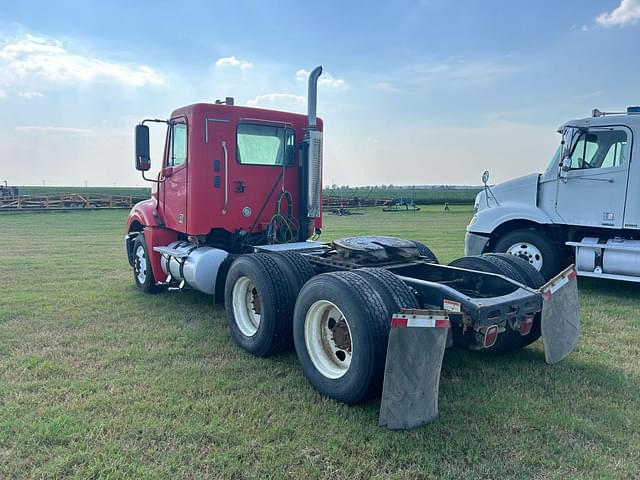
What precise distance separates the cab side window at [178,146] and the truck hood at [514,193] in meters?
5.29

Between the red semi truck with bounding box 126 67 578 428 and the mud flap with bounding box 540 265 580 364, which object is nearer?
the red semi truck with bounding box 126 67 578 428

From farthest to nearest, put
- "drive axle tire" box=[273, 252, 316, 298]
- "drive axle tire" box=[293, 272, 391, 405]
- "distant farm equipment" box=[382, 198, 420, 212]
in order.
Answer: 1. "distant farm equipment" box=[382, 198, 420, 212]
2. "drive axle tire" box=[273, 252, 316, 298]
3. "drive axle tire" box=[293, 272, 391, 405]

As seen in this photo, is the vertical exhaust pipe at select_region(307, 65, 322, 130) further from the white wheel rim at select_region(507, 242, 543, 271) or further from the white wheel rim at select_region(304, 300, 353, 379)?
the white wheel rim at select_region(507, 242, 543, 271)

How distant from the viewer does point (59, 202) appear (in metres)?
32.9

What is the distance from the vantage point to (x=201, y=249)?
6.52m

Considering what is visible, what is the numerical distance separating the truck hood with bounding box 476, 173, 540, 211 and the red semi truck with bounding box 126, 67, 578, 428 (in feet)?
11.5

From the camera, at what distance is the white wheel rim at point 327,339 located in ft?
12.9

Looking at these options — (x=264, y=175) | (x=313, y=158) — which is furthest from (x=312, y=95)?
(x=264, y=175)

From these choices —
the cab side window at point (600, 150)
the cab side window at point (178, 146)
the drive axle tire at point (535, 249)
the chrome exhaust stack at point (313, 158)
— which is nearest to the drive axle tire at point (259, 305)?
the chrome exhaust stack at point (313, 158)

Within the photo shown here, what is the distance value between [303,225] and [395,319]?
158 inches

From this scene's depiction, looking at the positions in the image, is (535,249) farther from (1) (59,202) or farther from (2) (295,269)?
(1) (59,202)

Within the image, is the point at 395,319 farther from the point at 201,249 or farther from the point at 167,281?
the point at 167,281

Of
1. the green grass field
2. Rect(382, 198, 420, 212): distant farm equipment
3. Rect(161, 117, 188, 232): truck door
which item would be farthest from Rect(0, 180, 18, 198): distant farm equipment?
Rect(161, 117, 188, 232): truck door

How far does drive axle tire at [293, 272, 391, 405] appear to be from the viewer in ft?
11.6
